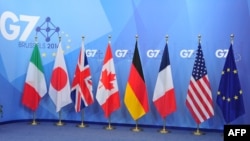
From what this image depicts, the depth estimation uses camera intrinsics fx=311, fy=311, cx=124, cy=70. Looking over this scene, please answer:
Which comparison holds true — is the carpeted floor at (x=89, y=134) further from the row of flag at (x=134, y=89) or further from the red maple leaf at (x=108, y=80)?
the red maple leaf at (x=108, y=80)

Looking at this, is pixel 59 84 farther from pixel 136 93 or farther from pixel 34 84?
pixel 136 93

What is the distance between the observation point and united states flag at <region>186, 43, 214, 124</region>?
5277mm

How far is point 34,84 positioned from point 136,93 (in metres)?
2.02

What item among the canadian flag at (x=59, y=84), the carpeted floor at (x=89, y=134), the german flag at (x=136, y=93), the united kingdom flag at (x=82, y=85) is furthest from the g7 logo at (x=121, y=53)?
the carpeted floor at (x=89, y=134)

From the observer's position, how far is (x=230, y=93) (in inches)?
205

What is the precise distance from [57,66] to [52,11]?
3.84 feet

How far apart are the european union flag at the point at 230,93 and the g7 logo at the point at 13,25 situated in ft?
12.4

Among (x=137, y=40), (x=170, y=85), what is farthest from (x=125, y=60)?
(x=170, y=85)

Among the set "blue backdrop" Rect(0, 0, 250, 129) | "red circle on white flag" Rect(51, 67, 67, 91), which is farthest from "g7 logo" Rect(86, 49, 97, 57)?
"red circle on white flag" Rect(51, 67, 67, 91)

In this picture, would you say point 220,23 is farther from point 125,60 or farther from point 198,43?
point 125,60

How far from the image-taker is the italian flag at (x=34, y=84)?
19.7 ft

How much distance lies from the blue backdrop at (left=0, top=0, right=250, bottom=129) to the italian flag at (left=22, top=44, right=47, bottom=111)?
0.82 ft

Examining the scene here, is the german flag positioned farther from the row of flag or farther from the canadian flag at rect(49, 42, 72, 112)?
the canadian flag at rect(49, 42, 72, 112)

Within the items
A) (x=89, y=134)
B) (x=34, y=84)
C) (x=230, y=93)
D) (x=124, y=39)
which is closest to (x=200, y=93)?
(x=230, y=93)
